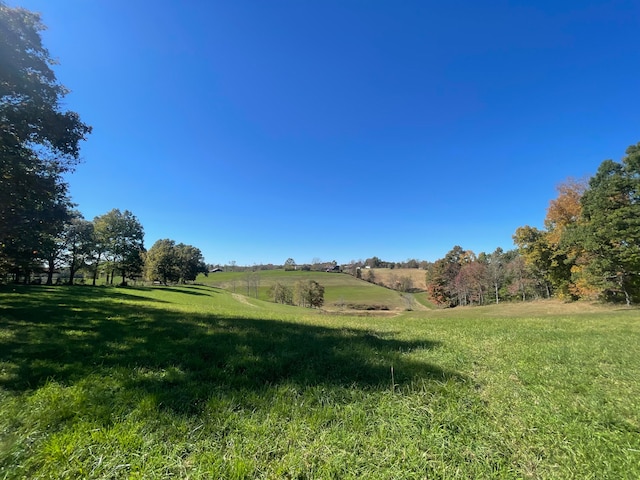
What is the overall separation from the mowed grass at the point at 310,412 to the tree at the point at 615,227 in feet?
86.5

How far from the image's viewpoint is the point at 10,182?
413 inches

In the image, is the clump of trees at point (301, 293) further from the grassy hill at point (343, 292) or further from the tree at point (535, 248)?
the tree at point (535, 248)

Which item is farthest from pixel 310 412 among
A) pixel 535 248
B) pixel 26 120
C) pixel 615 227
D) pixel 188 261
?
pixel 188 261

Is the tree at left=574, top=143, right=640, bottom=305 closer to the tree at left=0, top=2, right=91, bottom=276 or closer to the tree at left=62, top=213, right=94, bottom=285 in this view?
the tree at left=0, top=2, right=91, bottom=276

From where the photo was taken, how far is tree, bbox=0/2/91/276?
9883 mm

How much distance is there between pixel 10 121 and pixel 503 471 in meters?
16.1

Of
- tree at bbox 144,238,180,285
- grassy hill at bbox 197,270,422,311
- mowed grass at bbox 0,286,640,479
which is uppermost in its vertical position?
tree at bbox 144,238,180,285

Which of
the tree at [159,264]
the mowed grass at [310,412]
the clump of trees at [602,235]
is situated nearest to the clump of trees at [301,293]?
the tree at [159,264]

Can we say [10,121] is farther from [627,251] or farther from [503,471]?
[627,251]

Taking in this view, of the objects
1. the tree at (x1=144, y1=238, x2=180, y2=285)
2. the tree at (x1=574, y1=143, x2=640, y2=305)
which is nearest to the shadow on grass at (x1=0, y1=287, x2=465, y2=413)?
the tree at (x1=574, y1=143, x2=640, y2=305)

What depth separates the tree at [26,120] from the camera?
9.88 metres

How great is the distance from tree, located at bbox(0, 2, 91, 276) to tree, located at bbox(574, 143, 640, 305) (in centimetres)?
3869

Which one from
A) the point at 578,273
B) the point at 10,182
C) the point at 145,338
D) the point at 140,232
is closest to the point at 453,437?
the point at 145,338

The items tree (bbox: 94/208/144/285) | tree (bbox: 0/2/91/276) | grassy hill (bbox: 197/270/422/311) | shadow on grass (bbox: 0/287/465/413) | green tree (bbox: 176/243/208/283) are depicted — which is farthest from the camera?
green tree (bbox: 176/243/208/283)
